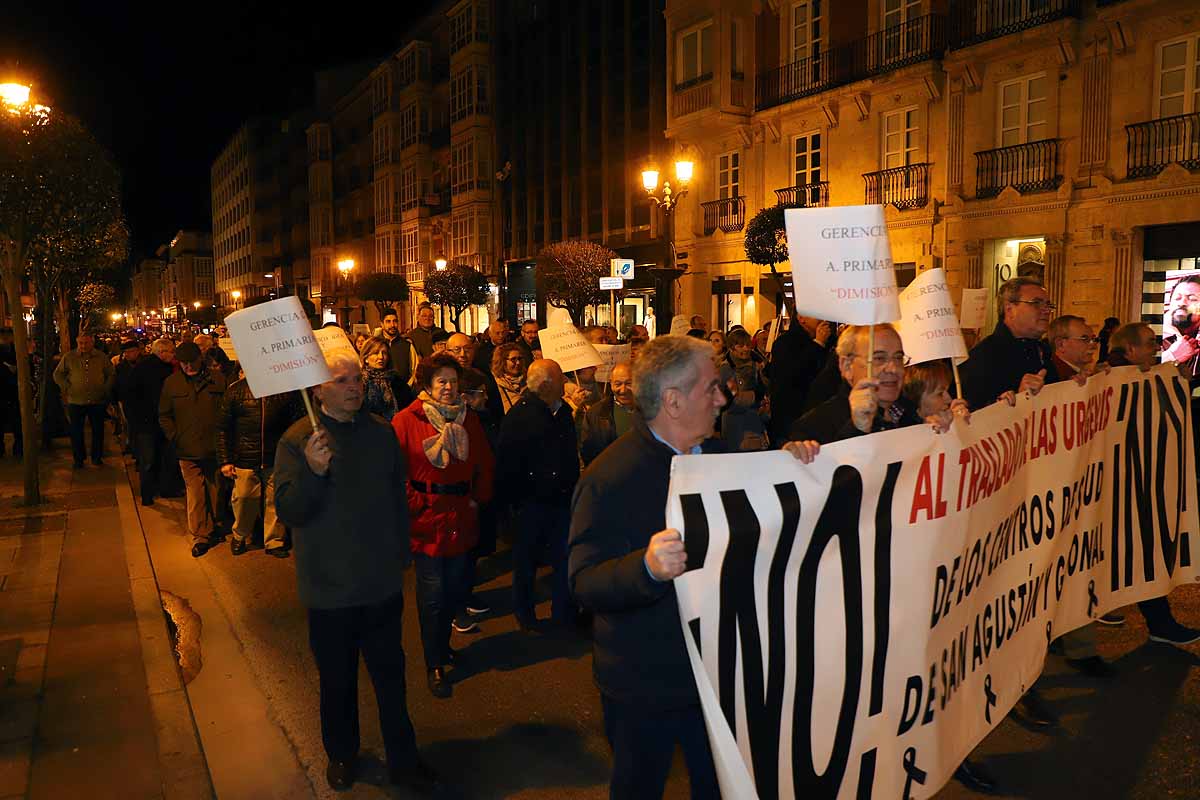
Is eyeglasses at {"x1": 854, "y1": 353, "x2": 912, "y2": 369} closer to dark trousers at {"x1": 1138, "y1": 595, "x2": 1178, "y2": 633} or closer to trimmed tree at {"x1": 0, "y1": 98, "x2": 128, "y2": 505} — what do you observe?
dark trousers at {"x1": 1138, "y1": 595, "x2": 1178, "y2": 633}

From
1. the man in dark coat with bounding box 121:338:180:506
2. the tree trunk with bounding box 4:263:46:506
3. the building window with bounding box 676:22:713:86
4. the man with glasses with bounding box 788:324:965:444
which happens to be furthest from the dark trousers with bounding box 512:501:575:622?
the building window with bounding box 676:22:713:86

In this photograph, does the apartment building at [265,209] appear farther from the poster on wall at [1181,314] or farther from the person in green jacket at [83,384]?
the poster on wall at [1181,314]

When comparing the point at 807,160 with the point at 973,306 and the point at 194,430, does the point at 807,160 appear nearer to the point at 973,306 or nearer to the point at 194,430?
the point at 973,306

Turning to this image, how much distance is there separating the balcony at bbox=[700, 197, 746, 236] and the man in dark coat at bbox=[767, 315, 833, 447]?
1664 centimetres

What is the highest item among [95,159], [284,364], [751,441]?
[95,159]

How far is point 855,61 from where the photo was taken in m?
22.2

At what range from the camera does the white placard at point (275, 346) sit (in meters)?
3.80

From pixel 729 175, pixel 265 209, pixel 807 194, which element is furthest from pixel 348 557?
pixel 265 209

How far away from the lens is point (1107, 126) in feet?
56.1

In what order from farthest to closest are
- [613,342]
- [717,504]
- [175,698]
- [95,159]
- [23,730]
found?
[95,159] → [613,342] → [175,698] → [23,730] → [717,504]

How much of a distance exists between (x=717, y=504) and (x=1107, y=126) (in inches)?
707

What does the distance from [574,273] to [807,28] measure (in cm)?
899

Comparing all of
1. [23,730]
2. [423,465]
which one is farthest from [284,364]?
[23,730]

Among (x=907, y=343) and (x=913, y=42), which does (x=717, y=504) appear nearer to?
(x=907, y=343)
